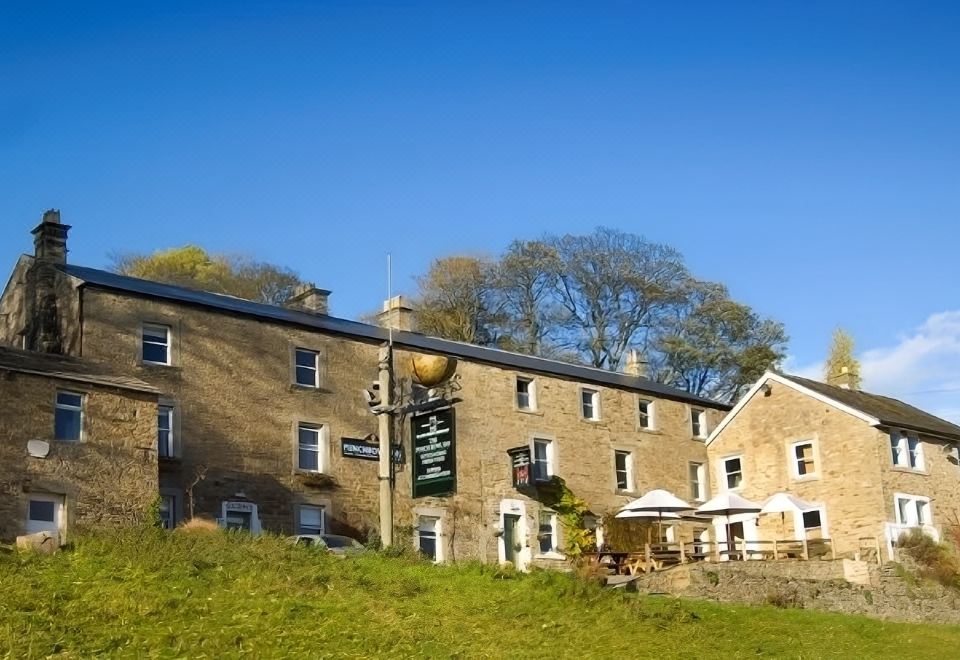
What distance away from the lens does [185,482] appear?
33.5m

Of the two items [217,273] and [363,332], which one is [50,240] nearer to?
[363,332]

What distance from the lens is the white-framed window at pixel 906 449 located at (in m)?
43.2

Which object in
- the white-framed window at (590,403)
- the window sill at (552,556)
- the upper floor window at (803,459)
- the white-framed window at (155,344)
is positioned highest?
the white-framed window at (155,344)

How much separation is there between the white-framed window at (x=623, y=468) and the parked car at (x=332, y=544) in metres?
16.2

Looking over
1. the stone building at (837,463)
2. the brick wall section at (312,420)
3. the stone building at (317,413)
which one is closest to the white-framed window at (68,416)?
the stone building at (317,413)

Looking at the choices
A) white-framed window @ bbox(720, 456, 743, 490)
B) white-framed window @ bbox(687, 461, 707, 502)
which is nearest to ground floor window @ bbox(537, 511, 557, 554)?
white-framed window @ bbox(687, 461, 707, 502)

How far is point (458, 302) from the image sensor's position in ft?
209

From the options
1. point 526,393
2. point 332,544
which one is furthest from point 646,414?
point 332,544

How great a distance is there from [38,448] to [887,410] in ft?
99.0

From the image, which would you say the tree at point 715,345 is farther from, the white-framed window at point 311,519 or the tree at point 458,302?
the white-framed window at point 311,519

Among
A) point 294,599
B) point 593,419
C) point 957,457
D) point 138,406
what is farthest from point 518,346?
point 294,599

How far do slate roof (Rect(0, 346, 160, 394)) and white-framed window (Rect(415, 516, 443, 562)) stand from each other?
11616 mm

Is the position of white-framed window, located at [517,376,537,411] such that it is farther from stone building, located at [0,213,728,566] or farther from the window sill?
the window sill

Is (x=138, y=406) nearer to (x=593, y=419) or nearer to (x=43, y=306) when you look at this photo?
(x=43, y=306)
